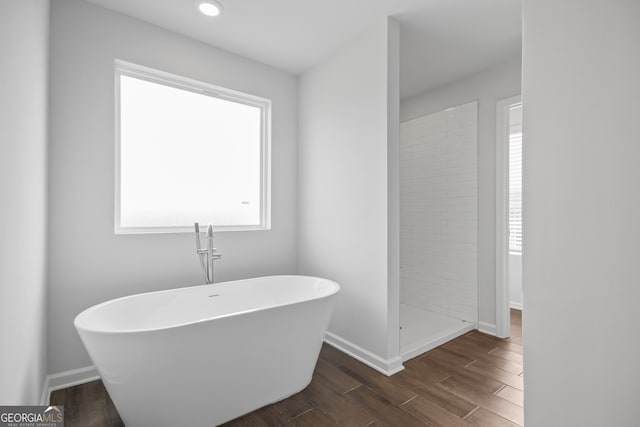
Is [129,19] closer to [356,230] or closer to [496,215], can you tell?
[356,230]

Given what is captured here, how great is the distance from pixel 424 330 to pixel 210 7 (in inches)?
134

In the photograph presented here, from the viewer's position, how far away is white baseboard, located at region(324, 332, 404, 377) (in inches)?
88.5

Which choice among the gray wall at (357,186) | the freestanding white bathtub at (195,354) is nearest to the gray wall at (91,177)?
the freestanding white bathtub at (195,354)

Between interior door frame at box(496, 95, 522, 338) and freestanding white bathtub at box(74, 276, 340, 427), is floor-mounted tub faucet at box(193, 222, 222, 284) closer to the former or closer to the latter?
freestanding white bathtub at box(74, 276, 340, 427)

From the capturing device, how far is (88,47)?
2.12m

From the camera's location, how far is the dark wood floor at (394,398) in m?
1.72

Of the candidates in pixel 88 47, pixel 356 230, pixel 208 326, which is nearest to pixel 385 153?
pixel 356 230

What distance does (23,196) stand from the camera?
52.1 inches

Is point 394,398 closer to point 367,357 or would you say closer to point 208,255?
point 367,357

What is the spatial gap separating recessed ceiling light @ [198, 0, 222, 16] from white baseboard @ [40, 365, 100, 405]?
2753mm

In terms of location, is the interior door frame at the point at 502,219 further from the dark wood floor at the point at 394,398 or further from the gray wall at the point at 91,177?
the gray wall at the point at 91,177

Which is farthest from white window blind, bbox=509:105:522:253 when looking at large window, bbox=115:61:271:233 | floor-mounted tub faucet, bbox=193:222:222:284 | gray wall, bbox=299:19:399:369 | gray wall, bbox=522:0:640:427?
floor-mounted tub faucet, bbox=193:222:222:284

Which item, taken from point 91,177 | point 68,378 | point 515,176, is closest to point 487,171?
point 515,176

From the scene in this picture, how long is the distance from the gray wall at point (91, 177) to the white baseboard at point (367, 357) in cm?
142
